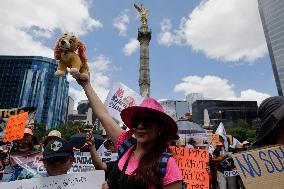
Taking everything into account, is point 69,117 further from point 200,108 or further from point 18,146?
point 18,146

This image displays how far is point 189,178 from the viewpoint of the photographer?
5473 millimetres

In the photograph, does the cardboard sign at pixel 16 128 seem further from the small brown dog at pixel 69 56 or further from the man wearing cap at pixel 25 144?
the small brown dog at pixel 69 56

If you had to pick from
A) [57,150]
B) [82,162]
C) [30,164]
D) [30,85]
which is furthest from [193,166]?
[30,85]

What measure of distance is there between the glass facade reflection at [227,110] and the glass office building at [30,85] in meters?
48.9

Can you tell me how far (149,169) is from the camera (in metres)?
2.00

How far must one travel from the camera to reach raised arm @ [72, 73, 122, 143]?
2.66 metres

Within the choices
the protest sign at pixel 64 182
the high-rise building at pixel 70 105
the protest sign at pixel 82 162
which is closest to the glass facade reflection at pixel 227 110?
→ the high-rise building at pixel 70 105

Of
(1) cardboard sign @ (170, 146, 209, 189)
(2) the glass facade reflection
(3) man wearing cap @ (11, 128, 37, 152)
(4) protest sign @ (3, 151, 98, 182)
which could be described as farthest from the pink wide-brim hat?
(2) the glass facade reflection

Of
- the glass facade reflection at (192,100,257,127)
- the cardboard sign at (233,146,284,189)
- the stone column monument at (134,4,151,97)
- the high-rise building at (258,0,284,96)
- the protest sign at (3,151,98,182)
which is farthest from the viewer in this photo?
the high-rise building at (258,0,284,96)

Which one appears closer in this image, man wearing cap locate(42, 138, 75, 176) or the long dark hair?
the long dark hair

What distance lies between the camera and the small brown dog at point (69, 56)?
2.96 metres

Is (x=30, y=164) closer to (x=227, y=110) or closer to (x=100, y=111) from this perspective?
(x=100, y=111)

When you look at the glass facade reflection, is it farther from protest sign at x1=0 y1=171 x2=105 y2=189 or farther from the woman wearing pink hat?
the woman wearing pink hat

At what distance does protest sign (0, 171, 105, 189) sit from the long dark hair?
0.87 m
